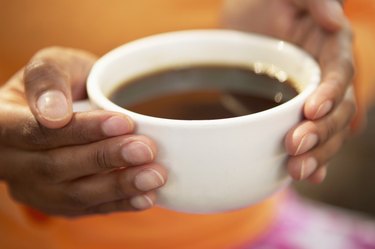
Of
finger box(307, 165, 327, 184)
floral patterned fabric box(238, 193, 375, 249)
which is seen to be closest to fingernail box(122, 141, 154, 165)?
finger box(307, 165, 327, 184)

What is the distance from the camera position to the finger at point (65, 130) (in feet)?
1.71

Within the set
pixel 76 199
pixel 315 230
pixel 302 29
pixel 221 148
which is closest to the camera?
pixel 221 148

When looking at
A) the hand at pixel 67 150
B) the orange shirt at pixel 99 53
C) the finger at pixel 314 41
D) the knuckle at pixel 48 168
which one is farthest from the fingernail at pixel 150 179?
the orange shirt at pixel 99 53

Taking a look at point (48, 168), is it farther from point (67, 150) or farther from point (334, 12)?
point (334, 12)

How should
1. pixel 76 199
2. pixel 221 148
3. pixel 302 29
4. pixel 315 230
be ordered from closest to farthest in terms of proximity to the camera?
pixel 221 148 < pixel 76 199 < pixel 302 29 < pixel 315 230

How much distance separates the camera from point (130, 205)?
1.97 feet

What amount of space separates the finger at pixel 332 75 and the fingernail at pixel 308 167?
49mm

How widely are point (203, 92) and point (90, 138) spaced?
7.7 inches

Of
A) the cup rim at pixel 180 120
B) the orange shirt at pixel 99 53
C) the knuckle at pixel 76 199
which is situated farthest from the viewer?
the orange shirt at pixel 99 53

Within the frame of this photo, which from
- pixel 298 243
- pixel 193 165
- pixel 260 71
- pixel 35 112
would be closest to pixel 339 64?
pixel 260 71

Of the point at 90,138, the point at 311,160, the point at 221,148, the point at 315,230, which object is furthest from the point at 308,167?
the point at 315,230

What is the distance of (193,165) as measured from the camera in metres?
0.52

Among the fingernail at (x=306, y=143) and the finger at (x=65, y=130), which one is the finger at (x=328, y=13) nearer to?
the fingernail at (x=306, y=143)

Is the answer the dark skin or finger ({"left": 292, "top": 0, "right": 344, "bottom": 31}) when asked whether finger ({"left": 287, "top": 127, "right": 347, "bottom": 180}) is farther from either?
finger ({"left": 292, "top": 0, "right": 344, "bottom": 31})
